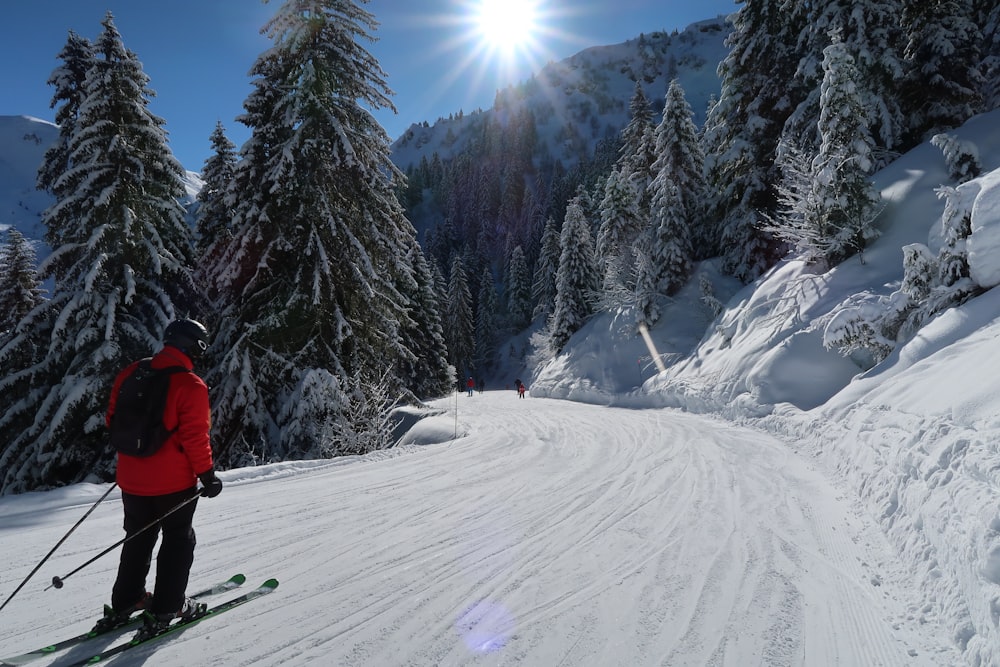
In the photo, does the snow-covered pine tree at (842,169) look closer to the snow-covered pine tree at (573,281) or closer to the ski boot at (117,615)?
the ski boot at (117,615)

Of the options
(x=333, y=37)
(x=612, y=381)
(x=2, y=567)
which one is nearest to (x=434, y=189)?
(x=612, y=381)

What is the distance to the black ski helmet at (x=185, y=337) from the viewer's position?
129 inches

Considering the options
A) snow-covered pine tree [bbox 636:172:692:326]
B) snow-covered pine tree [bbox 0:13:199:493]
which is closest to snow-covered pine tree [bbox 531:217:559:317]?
snow-covered pine tree [bbox 636:172:692:326]

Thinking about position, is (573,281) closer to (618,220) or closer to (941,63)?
(618,220)

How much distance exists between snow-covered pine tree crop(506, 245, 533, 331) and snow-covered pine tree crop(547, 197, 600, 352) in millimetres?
28363

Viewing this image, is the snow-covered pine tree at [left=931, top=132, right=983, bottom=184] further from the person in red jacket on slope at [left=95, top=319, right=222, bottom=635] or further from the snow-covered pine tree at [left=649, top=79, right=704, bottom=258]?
the person in red jacket on slope at [left=95, top=319, right=222, bottom=635]

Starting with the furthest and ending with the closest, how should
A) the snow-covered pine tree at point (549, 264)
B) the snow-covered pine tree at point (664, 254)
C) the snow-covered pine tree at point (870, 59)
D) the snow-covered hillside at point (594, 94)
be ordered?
1. the snow-covered hillside at point (594, 94)
2. the snow-covered pine tree at point (549, 264)
3. the snow-covered pine tree at point (664, 254)
4. the snow-covered pine tree at point (870, 59)

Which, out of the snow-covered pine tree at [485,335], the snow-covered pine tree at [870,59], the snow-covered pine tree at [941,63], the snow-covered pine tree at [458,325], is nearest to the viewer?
the snow-covered pine tree at [941,63]

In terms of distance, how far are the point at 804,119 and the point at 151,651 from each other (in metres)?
24.1

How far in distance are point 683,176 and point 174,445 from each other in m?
31.7

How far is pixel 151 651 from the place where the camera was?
2.95 m

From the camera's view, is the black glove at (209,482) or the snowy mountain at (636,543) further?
the black glove at (209,482)

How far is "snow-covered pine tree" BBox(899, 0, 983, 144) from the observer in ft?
53.4

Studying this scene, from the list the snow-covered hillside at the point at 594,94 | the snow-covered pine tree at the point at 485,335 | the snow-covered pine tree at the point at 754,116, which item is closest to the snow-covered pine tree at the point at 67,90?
the snow-covered pine tree at the point at 754,116
